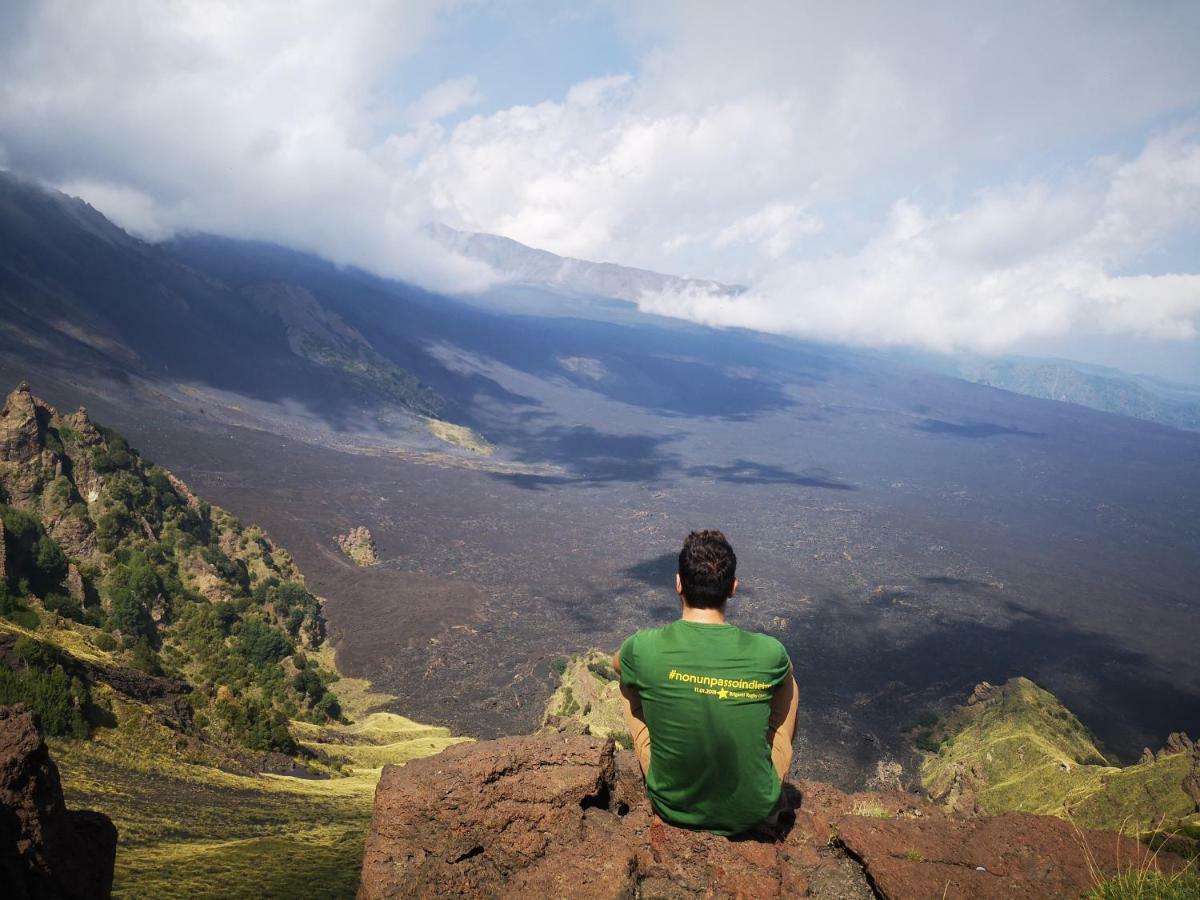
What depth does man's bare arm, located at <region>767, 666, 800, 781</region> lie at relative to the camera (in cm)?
Answer: 373

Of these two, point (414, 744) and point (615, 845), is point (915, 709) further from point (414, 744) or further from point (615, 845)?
point (615, 845)

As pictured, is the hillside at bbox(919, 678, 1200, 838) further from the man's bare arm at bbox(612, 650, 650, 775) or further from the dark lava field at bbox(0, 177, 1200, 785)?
the dark lava field at bbox(0, 177, 1200, 785)

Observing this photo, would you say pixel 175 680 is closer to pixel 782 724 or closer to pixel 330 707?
pixel 330 707

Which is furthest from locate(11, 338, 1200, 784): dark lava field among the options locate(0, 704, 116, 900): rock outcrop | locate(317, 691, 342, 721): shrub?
locate(0, 704, 116, 900): rock outcrop

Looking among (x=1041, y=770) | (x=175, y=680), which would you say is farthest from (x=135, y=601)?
(x=1041, y=770)

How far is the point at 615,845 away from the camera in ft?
13.0

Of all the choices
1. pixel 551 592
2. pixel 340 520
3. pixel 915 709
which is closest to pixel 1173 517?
pixel 915 709

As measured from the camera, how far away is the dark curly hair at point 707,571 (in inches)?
142

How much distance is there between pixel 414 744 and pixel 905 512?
320 feet

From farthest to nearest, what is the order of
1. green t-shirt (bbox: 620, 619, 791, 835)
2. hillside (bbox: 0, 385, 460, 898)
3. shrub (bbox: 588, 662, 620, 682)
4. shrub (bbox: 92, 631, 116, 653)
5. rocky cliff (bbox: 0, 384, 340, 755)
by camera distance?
1. shrub (bbox: 588, 662, 620, 682)
2. shrub (bbox: 92, 631, 116, 653)
3. rocky cliff (bbox: 0, 384, 340, 755)
4. hillside (bbox: 0, 385, 460, 898)
5. green t-shirt (bbox: 620, 619, 791, 835)

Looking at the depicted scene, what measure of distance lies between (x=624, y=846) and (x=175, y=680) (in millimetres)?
23826

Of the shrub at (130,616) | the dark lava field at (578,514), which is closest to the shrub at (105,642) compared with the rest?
the shrub at (130,616)

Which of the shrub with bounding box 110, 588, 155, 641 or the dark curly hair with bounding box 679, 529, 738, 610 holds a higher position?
the dark curly hair with bounding box 679, 529, 738, 610

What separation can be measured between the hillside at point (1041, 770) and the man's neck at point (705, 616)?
387 cm
